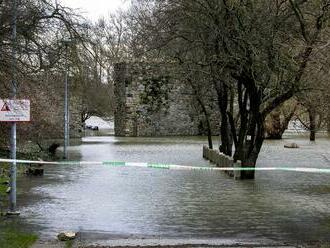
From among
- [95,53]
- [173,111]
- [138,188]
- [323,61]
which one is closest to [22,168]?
[138,188]

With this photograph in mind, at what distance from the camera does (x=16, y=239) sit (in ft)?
32.9

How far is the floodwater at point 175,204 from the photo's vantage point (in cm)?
1107

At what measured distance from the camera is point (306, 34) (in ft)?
50.8

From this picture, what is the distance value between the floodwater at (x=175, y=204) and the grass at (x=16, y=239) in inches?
13.5

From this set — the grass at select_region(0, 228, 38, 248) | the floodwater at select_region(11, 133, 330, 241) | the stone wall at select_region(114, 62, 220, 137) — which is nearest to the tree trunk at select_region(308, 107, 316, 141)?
the floodwater at select_region(11, 133, 330, 241)

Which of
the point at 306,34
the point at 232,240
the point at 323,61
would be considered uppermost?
the point at 306,34

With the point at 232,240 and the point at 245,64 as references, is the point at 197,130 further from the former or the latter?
the point at 232,240

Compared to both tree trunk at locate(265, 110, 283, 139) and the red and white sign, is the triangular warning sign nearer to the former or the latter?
the red and white sign

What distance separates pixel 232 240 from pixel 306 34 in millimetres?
7041

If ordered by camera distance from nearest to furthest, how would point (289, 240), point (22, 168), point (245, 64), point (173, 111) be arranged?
point (289, 240) → point (245, 64) → point (22, 168) → point (173, 111)

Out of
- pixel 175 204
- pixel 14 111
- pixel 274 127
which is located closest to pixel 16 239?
pixel 14 111

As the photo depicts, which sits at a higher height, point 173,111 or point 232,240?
point 173,111

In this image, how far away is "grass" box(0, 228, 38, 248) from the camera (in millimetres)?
9625

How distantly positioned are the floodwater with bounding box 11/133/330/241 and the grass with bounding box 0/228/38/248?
0.34 meters
